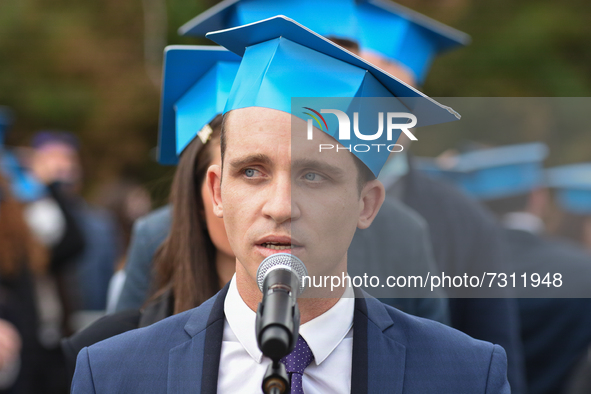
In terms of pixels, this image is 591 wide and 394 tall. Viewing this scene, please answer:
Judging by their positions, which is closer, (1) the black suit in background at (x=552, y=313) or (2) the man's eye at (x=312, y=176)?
(2) the man's eye at (x=312, y=176)

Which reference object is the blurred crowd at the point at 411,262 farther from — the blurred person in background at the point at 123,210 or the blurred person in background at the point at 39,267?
the blurred person in background at the point at 123,210

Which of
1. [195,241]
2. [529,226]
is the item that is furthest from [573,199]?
[195,241]

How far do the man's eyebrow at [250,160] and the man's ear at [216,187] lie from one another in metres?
0.15

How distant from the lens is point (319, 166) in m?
1.63

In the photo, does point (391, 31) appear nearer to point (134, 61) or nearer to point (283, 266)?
point (283, 266)

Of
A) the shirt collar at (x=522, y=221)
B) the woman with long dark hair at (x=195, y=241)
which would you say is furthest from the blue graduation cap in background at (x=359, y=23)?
the shirt collar at (x=522, y=221)

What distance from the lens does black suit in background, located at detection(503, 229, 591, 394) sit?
2.17m

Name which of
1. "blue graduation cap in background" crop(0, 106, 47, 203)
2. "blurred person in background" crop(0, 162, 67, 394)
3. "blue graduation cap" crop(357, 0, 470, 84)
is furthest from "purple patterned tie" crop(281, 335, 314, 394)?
"blue graduation cap in background" crop(0, 106, 47, 203)

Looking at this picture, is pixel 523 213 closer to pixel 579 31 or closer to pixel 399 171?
pixel 399 171

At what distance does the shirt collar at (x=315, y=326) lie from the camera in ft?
5.73

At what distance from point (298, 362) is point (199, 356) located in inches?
9.8

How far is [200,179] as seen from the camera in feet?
8.24

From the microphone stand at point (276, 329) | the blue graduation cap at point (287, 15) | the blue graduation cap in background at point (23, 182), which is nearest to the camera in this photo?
the microphone stand at point (276, 329)

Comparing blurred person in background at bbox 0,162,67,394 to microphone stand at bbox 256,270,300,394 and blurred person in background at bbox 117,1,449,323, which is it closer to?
blurred person in background at bbox 117,1,449,323
